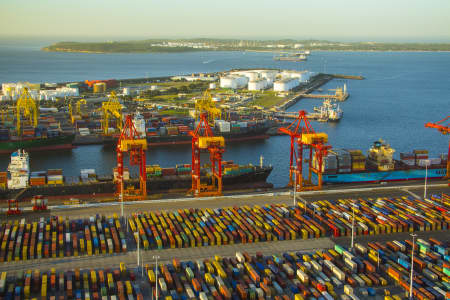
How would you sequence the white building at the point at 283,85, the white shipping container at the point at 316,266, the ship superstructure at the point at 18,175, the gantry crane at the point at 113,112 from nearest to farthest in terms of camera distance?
the white shipping container at the point at 316,266
the ship superstructure at the point at 18,175
the gantry crane at the point at 113,112
the white building at the point at 283,85

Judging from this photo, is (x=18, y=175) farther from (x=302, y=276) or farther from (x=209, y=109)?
(x=209, y=109)

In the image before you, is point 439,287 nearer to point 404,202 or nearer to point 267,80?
point 404,202

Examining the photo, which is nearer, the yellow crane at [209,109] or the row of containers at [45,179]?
the row of containers at [45,179]

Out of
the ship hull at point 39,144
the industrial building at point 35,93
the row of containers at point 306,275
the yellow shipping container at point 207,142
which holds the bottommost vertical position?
the ship hull at point 39,144

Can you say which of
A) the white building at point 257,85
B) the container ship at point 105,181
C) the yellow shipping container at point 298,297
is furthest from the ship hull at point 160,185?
the white building at point 257,85

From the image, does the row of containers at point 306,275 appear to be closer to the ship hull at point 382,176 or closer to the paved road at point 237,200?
the paved road at point 237,200

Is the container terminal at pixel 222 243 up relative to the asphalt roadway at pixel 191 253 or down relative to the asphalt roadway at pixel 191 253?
up

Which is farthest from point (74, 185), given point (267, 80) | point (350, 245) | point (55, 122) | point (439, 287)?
point (267, 80)
